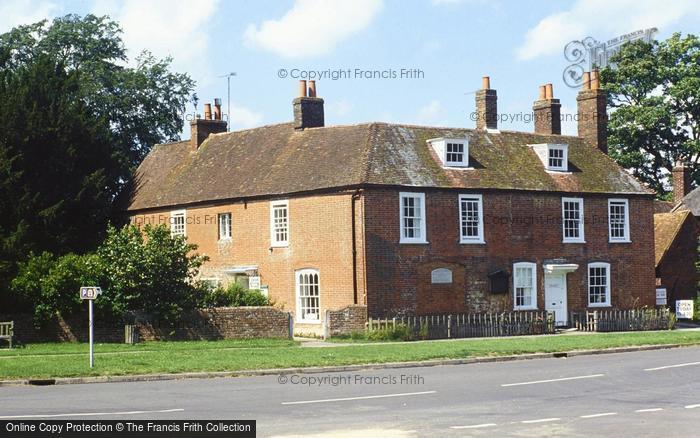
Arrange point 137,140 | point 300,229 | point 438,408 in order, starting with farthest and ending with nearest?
point 137,140, point 300,229, point 438,408

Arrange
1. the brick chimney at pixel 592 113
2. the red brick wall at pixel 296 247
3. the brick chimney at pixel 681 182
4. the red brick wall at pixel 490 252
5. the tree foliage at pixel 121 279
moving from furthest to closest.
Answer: the brick chimney at pixel 681 182
the brick chimney at pixel 592 113
the red brick wall at pixel 296 247
the red brick wall at pixel 490 252
the tree foliage at pixel 121 279

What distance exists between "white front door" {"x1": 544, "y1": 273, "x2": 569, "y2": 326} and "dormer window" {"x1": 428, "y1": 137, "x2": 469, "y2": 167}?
20.2ft

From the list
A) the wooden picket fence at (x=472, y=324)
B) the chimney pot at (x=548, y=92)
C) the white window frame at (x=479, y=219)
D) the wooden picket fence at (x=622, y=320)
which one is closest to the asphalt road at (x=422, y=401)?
the wooden picket fence at (x=472, y=324)

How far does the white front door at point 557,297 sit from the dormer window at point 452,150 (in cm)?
617

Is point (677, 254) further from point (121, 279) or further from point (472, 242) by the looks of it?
point (121, 279)

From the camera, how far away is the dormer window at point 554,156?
Answer: 4756 cm

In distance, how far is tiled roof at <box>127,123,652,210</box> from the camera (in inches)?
1682

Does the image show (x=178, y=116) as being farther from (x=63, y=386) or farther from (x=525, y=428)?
(x=525, y=428)

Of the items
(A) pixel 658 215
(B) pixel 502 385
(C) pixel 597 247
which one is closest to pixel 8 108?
(C) pixel 597 247

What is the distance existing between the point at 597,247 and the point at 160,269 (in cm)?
1987

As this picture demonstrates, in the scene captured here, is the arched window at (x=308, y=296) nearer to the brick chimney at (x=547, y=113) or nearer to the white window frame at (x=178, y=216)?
the white window frame at (x=178, y=216)

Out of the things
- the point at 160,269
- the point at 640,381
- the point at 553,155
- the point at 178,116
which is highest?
the point at 178,116

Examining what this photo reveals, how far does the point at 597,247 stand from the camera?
4744 centimetres

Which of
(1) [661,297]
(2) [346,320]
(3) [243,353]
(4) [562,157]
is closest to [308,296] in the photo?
(2) [346,320]
